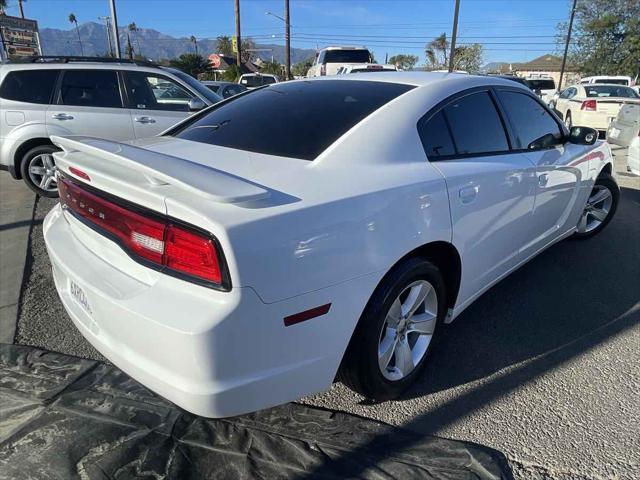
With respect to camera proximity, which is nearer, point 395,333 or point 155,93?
point 395,333

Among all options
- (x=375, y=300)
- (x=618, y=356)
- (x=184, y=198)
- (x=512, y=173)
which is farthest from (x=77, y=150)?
(x=618, y=356)

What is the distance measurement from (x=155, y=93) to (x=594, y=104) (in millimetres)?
11097

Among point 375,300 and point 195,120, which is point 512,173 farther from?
point 195,120

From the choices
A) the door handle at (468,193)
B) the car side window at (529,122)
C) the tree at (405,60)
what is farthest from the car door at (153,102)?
the tree at (405,60)

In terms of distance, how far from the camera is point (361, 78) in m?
3.07

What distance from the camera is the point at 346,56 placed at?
1817 centimetres

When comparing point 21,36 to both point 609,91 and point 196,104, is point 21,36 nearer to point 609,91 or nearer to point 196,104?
point 196,104

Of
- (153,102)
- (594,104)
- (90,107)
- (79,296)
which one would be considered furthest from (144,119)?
(594,104)

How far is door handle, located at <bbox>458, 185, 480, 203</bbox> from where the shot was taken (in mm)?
2515

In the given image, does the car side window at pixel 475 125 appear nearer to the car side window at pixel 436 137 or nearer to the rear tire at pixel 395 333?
the car side window at pixel 436 137

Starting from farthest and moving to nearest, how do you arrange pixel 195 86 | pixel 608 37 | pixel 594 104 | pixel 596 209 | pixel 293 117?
1. pixel 608 37
2. pixel 594 104
3. pixel 195 86
4. pixel 596 209
5. pixel 293 117

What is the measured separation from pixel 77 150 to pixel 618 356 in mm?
3296

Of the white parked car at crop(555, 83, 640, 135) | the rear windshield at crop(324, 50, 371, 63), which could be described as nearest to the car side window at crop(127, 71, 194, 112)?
the white parked car at crop(555, 83, 640, 135)

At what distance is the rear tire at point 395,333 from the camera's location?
84.0 inches
